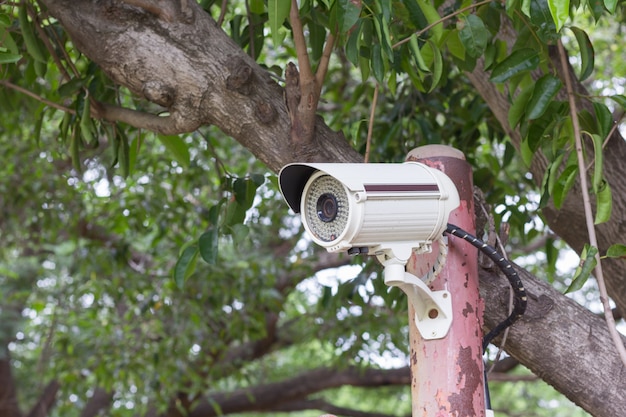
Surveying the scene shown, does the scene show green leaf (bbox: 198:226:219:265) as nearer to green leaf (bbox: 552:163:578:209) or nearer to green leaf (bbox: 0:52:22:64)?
green leaf (bbox: 0:52:22:64)

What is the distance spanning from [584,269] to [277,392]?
5064 mm

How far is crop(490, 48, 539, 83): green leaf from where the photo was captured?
A: 1807 millimetres

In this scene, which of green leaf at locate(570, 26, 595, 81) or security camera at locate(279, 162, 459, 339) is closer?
security camera at locate(279, 162, 459, 339)

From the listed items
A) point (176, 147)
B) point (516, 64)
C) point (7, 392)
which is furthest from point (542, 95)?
point (7, 392)

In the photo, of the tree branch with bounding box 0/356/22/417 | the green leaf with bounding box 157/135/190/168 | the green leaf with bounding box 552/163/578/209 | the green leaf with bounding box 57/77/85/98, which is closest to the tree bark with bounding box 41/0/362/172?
the green leaf with bounding box 57/77/85/98

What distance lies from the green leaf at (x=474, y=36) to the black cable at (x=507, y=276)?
0.42 metres

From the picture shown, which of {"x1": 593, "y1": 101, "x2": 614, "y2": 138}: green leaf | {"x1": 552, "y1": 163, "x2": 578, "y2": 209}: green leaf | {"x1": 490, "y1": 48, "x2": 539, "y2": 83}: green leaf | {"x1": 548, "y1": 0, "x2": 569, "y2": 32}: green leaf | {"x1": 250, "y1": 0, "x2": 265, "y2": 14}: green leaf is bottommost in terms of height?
{"x1": 552, "y1": 163, "x2": 578, "y2": 209}: green leaf

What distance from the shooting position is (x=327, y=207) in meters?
1.44

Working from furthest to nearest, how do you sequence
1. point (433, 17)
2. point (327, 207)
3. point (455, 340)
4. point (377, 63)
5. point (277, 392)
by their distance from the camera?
point (277, 392), point (433, 17), point (377, 63), point (455, 340), point (327, 207)

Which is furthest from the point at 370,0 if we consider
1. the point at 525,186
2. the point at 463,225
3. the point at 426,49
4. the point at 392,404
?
the point at 392,404

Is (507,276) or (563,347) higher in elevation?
(507,276)

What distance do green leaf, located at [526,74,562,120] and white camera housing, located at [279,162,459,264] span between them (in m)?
0.39

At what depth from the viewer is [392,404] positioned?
8.88 metres

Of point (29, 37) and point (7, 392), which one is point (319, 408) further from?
point (29, 37)
